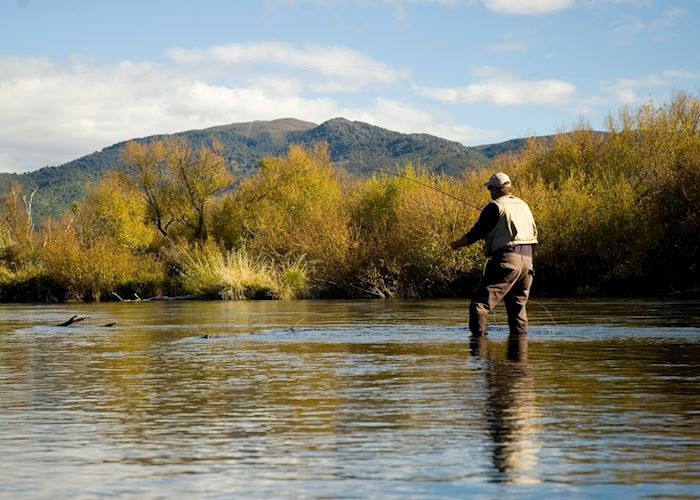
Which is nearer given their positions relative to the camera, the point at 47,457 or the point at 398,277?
the point at 47,457

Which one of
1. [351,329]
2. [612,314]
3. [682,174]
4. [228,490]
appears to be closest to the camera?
[228,490]

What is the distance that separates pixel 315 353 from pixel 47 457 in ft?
21.9

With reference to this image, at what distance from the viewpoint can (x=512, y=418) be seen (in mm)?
6770

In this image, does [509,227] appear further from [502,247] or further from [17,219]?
[17,219]

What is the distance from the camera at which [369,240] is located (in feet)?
144

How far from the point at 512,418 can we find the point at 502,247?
678 centimetres

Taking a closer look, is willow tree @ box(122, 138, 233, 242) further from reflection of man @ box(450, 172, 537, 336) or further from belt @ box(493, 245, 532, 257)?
belt @ box(493, 245, 532, 257)

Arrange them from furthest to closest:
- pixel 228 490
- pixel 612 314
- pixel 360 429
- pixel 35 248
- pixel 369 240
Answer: pixel 35 248 → pixel 369 240 → pixel 612 314 → pixel 360 429 → pixel 228 490

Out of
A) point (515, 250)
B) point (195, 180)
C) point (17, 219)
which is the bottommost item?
point (515, 250)

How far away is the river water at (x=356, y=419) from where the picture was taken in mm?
4941

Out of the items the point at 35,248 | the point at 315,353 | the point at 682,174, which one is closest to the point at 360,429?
the point at 315,353

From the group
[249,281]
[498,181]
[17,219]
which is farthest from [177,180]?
[498,181]

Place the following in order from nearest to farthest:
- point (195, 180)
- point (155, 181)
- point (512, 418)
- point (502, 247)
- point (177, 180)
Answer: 1. point (512, 418)
2. point (502, 247)
3. point (195, 180)
4. point (177, 180)
5. point (155, 181)

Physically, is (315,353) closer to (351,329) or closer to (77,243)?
(351,329)
